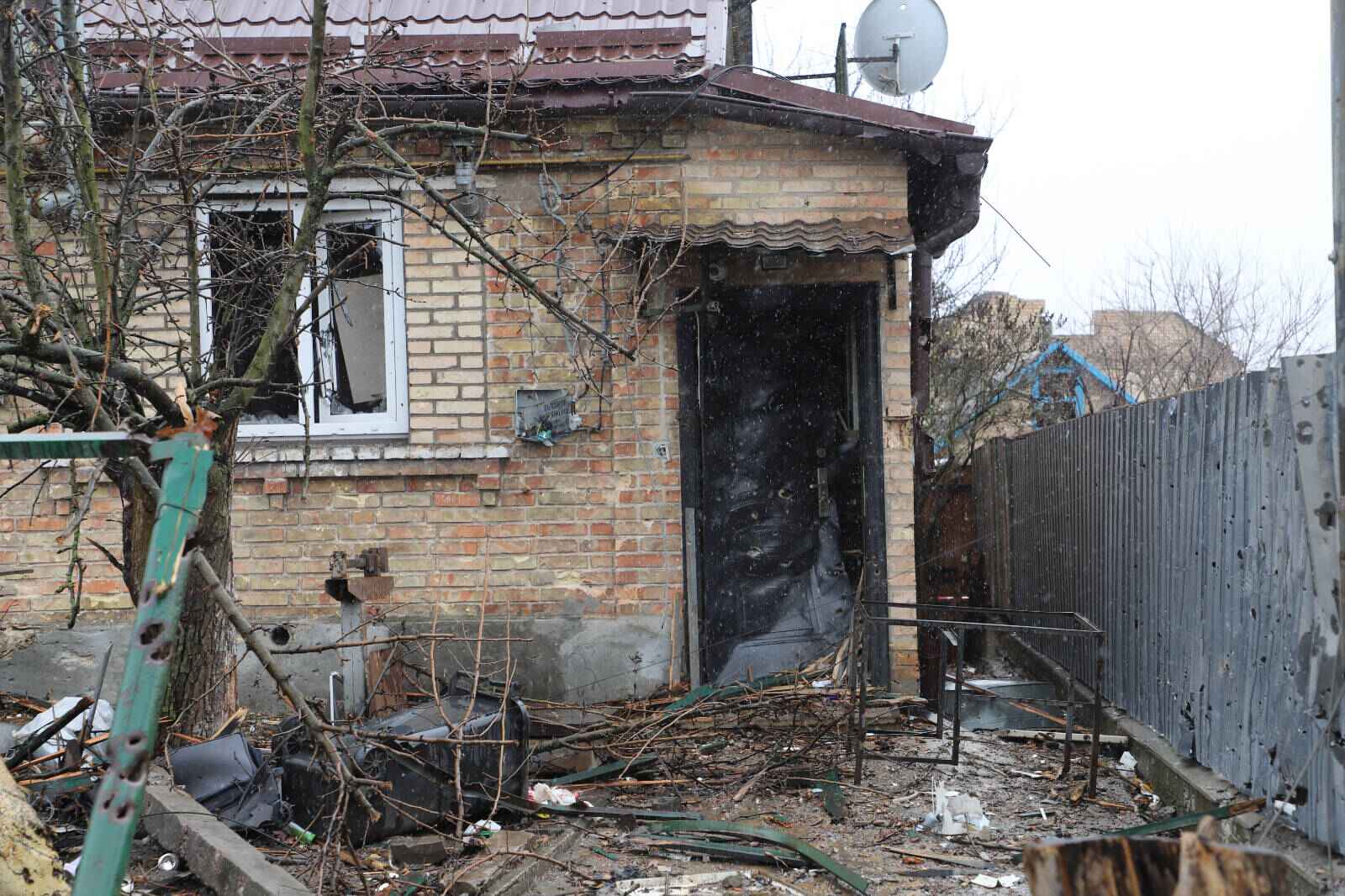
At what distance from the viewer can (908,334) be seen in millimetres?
6805

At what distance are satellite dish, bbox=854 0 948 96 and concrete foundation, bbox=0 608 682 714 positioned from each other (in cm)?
488

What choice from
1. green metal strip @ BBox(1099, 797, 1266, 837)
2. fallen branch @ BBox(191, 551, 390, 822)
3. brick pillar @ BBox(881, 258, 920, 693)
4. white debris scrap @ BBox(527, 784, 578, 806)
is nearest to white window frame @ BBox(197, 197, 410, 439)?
white debris scrap @ BBox(527, 784, 578, 806)

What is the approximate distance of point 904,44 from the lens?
8742 millimetres

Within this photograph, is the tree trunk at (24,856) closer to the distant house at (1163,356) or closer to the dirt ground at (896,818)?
the dirt ground at (896,818)

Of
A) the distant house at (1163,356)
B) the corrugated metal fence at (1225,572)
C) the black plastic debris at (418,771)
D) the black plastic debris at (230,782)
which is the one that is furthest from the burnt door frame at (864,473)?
the distant house at (1163,356)

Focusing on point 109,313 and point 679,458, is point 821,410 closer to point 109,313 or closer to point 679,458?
point 679,458

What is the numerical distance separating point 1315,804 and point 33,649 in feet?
22.1

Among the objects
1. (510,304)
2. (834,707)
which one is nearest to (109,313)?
(510,304)

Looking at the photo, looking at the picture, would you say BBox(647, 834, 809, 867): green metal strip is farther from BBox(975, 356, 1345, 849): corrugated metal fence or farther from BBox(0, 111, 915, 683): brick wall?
BBox(0, 111, 915, 683): brick wall

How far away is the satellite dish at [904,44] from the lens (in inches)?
344

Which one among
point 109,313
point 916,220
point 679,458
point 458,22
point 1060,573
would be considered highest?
point 458,22

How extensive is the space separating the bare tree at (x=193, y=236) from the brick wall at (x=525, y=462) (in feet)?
0.65

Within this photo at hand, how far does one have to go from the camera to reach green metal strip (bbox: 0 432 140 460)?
2033 millimetres

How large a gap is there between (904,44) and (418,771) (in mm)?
6870
